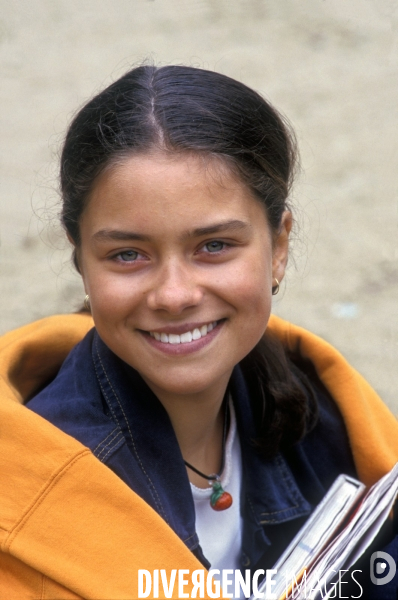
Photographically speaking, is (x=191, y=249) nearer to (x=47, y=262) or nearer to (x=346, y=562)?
(x=346, y=562)

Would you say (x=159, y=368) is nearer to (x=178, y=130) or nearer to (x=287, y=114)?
(x=178, y=130)

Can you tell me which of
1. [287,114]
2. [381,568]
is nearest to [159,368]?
[381,568]

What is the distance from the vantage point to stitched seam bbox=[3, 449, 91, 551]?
4.74 ft

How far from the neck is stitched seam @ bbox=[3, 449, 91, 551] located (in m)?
0.40

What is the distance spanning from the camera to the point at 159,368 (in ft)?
5.67

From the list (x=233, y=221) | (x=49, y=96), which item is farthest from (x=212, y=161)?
(x=49, y=96)

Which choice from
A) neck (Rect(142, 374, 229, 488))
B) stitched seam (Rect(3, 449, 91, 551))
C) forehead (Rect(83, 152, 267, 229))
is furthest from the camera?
neck (Rect(142, 374, 229, 488))

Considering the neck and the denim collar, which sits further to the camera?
the neck

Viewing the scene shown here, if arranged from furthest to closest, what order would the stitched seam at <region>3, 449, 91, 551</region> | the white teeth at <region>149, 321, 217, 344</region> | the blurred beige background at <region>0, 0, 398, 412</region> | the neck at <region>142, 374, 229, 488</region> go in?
the blurred beige background at <region>0, 0, 398, 412</region> < the neck at <region>142, 374, 229, 488</region> < the white teeth at <region>149, 321, 217, 344</region> < the stitched seam at <region>3, 449, 91, 551</region>

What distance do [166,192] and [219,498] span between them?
2.79 feet

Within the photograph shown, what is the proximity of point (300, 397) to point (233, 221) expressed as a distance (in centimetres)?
70

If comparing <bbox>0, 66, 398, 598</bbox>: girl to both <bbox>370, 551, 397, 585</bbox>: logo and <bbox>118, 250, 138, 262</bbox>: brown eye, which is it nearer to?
<bbox>118, 250, 138, 262</bbox>: brown eye

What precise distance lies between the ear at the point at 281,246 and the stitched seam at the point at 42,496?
2.32 ft

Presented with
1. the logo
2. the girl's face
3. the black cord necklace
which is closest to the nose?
the girl's face
